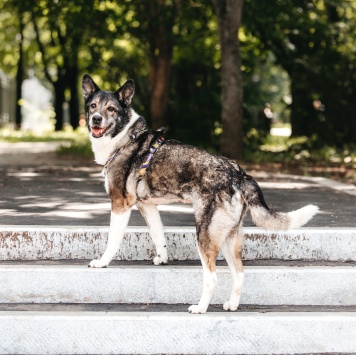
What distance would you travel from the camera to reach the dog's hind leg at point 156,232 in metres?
6.84

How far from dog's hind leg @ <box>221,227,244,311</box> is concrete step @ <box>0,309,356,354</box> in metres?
0.21

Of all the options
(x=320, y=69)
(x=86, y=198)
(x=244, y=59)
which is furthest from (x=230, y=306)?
(x=320, y=69)

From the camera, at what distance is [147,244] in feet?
23.2

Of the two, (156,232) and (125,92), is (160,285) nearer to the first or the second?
(156,232)

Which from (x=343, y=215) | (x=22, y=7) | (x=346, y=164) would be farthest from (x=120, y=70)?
(x=343, y=215)

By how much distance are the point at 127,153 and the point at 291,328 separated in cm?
196

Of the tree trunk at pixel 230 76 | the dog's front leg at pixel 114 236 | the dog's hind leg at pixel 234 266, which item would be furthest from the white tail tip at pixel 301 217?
the tree trunk at pixel 230 76

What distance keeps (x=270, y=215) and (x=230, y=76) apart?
1250 cm

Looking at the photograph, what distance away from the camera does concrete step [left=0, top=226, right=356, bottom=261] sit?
7008 mm

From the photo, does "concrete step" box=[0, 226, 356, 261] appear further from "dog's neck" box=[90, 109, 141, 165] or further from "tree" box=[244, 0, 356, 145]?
"tree" box=[244, 0, 356, 145]

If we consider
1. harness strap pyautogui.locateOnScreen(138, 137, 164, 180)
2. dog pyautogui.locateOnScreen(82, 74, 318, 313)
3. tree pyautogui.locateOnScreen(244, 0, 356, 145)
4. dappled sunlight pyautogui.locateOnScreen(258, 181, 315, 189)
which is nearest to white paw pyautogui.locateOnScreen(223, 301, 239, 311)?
dog pyautogui.locateOnScreen(82, 74, 318, 313)

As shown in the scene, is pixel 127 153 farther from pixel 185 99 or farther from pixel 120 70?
pixel 120 70

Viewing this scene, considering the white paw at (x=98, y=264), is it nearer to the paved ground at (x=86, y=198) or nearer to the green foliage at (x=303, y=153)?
the paved ground at (x=86, y=198)

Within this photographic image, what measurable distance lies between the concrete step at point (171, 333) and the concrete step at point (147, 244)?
1.07 meters
